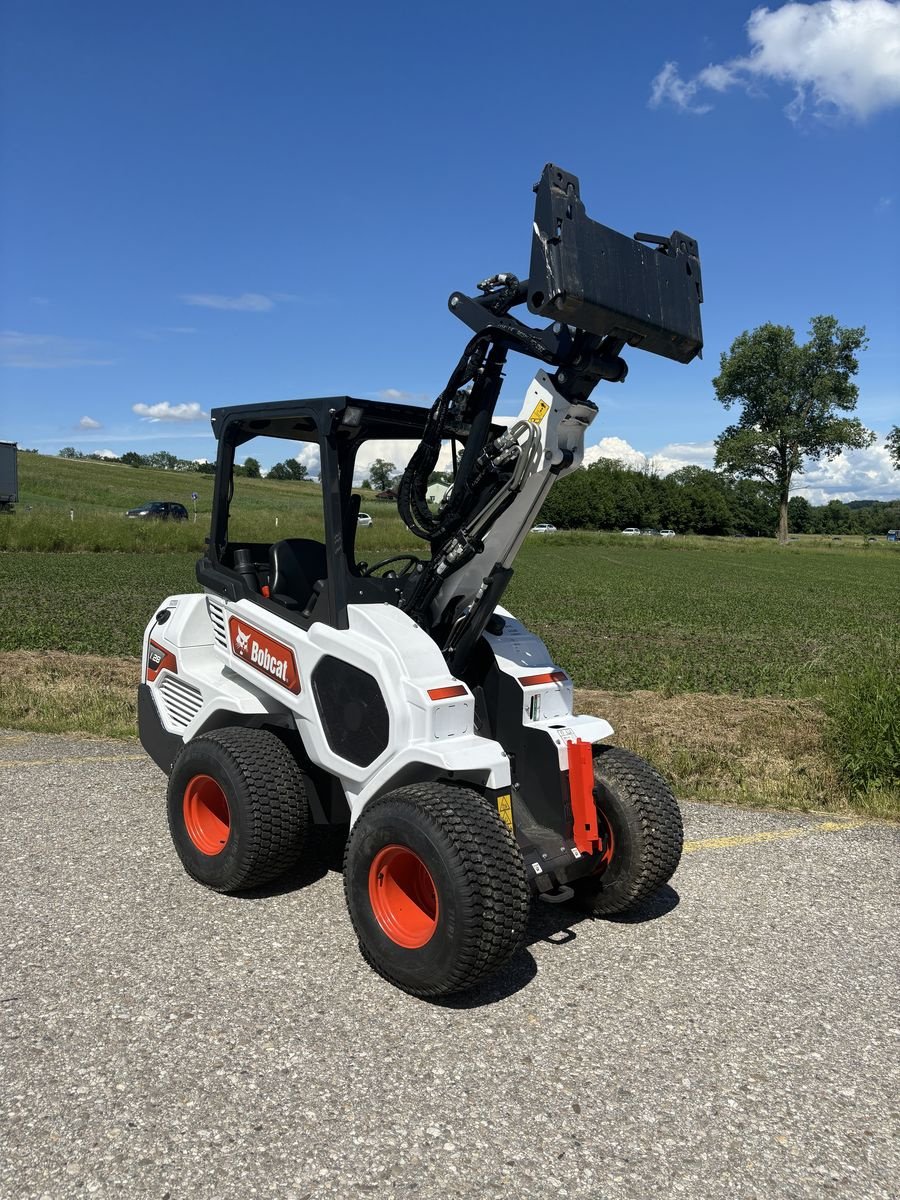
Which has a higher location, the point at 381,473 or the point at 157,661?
the point at 381,473

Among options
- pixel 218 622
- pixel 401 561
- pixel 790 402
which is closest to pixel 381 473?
pixel 401 561

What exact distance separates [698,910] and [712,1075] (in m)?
1.57

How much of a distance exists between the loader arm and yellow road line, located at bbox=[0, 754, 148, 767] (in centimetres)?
377

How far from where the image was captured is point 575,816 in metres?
4.37

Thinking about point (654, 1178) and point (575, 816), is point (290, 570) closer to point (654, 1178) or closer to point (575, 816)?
point (575, 816)

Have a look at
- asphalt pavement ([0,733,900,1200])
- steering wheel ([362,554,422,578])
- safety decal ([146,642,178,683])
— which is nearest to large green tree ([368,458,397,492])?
steering wheel ([362,554,422,578])

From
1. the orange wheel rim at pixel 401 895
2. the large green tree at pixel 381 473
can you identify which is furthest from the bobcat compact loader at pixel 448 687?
the large green tree at pixel 381 473

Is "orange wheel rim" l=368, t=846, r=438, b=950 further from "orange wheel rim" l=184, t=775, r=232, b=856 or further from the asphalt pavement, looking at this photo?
"orange wheel rim" l=184, t=775, r=232, b=856

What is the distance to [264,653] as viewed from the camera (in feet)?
16.5

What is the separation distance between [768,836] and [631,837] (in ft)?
6.37

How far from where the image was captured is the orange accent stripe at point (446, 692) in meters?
4.16

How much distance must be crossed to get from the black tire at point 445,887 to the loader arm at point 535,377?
1.06m

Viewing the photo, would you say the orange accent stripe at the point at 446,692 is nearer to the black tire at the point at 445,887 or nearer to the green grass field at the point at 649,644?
the black tire at the point at 445,887

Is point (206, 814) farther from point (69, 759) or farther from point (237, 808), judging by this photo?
point (69, 759)
